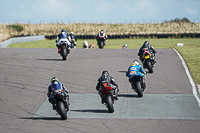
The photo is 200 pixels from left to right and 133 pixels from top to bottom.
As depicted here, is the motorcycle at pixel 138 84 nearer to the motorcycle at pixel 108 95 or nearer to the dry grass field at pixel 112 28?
the motorcycle at pixel 108 95

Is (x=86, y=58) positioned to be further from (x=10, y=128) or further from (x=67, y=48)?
(x=10, y=128)

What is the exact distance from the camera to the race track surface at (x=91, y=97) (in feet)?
38.5

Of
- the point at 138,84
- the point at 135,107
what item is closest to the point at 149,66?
the point at 138,84

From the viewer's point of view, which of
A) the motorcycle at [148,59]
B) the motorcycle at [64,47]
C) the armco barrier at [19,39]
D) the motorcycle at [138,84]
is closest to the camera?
the motorcycle at [138,84]

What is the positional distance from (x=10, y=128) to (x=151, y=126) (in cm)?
422

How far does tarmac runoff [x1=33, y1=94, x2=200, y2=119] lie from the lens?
1295 cm

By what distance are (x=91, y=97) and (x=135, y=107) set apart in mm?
2542

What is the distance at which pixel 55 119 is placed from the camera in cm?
1252

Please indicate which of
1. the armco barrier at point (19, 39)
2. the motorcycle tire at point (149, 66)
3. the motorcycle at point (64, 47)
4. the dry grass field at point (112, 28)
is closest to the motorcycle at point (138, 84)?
the motorcycle tire at point (149, 66)

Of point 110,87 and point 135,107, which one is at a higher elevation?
point 110,87

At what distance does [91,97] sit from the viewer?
16.0 m

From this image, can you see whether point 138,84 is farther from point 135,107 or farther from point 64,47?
point 64,47

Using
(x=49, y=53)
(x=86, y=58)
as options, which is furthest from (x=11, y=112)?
(x=49, y=53)

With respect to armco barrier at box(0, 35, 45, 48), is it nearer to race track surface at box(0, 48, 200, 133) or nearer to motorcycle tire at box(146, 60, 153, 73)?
race track surface at box(0, 48, 200, 133)
